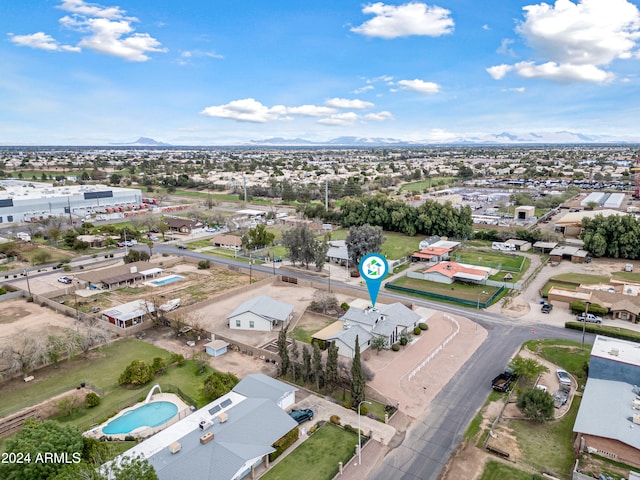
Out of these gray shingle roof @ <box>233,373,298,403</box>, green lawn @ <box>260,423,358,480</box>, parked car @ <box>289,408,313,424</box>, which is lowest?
green lawn @ <box>260,423,358,480</box>

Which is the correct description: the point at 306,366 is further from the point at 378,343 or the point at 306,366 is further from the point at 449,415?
the point at 449,415

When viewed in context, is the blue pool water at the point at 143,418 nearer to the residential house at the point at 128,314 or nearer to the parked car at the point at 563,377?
the residential house at the point at 128,314

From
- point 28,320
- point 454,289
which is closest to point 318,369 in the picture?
point 454,289

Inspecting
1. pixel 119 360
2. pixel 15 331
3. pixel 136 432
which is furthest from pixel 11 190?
pixel 136 432

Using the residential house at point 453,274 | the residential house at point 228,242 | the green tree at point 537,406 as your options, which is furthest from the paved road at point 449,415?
the residential house at point 228,242

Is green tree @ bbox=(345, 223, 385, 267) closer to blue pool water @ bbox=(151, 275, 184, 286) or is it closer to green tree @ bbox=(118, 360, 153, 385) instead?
blue pool water @ bbox=(151, 275, 184, 286)

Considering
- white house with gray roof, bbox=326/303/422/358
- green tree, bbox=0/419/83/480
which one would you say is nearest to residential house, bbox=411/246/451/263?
white house with gray roof, bbox=326/303/422/358

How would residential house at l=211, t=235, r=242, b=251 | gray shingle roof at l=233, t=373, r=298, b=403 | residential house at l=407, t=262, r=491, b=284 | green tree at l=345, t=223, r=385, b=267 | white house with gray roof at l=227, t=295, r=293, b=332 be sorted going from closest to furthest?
gray shingle roof at l=233, t=373, r=298, b=403, white house with gray roof at l=227, t=295, r=293, b=332, residential house at l=407, t=262, r=491, b=284, green tree at l=345, t=223, r=385, b=267, residential house at l=211, t=235, r=242, b=251

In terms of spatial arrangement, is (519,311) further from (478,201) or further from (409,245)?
(478,201)
